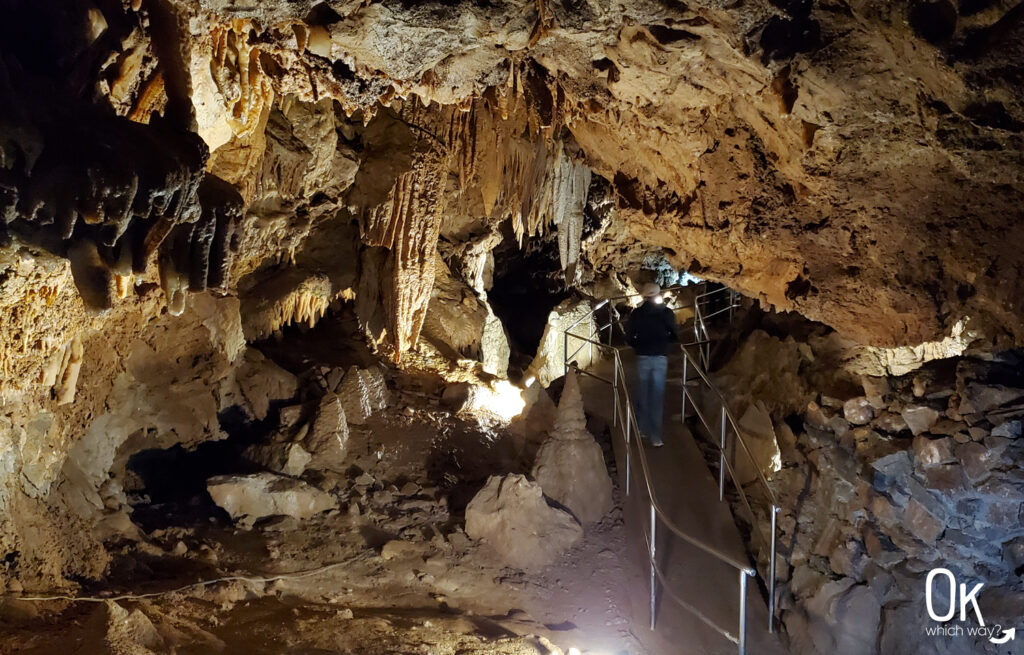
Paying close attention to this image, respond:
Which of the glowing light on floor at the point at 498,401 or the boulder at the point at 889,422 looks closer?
the boulder at the point at 889,422

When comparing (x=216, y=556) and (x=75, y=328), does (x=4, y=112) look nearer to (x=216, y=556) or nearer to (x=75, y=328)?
(x=75, y=328)

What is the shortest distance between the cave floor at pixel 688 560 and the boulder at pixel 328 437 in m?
2.97

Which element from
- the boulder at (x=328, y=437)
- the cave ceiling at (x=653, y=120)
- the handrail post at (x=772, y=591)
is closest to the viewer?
the cave ceiling at (x=653, y=120)

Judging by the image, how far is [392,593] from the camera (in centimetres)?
497

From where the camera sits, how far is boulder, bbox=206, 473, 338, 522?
19.6 feet

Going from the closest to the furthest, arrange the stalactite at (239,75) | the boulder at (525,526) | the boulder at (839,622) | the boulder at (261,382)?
Result: the stalactite at (239,75)
the boulder at (839,622)
the boulder at (525,526)
the boulder at (261,382)

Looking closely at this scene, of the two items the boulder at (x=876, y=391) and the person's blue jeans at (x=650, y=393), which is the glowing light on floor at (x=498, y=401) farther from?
the boulder at (x=876, y=391)

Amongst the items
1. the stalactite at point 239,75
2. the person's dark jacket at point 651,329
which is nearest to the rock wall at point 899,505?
the person's dark jacket at point 651,329

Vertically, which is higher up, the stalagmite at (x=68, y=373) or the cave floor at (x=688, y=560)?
the stalagmite at (x=68, y=373)

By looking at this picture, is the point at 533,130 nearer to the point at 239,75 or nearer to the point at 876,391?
the point at 239,75

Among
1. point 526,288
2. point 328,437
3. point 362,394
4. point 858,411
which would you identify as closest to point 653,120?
point 858,411

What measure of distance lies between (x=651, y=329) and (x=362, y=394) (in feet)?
12.3

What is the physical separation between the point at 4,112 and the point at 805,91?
4144mm

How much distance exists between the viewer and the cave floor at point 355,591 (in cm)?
384
